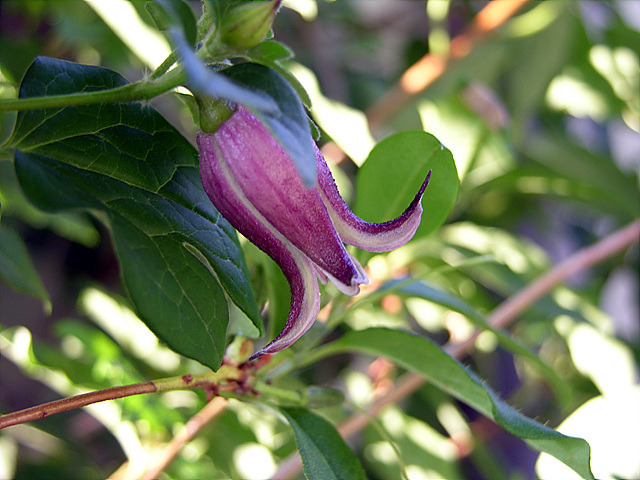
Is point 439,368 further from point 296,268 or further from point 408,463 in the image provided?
point 408,463

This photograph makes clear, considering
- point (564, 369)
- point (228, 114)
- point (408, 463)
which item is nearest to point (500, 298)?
point (564, 369)

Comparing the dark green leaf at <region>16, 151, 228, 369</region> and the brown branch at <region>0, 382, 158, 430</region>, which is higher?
the dark green leaf at <region>16, 151, 228, 369</region>

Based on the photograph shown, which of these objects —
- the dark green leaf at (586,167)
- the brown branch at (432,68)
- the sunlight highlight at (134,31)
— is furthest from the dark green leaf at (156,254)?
the dark green leaf at (586,167)

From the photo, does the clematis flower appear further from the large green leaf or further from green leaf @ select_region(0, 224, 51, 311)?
green leaf @ select_region(0, 224, 51, 311)

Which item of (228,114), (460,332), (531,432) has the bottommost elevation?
(531,432)

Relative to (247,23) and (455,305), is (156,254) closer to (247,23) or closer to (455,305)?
(247,23)

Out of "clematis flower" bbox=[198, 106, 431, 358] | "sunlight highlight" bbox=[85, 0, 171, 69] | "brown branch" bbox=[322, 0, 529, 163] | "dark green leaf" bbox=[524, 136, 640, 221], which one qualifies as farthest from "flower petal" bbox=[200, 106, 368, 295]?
"dark green leaf" bbox=[524, 136, 640, 221]

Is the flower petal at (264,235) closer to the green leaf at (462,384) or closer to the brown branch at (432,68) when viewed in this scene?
the green leaf at (462,384)

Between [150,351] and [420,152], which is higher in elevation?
[150,351]
